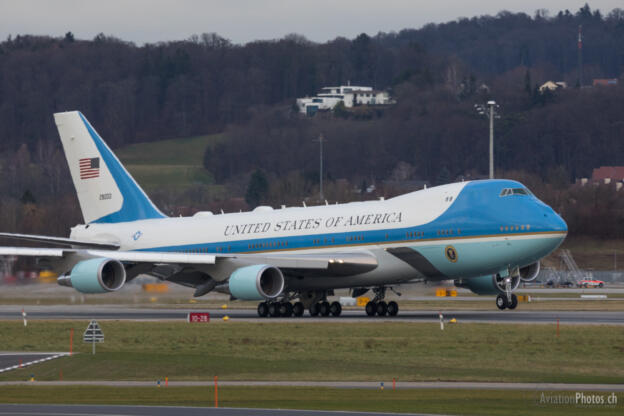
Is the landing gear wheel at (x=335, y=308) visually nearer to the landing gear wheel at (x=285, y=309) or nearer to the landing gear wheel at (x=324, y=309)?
the landing gear wheel at (x=324, y=309)

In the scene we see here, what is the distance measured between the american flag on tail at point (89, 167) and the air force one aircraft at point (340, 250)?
13.9ft

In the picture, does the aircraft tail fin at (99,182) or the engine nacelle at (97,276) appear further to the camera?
the aircraft tail fin at (99,182)

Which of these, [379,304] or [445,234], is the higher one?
[445,234]

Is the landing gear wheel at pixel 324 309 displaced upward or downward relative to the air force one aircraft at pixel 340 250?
downward

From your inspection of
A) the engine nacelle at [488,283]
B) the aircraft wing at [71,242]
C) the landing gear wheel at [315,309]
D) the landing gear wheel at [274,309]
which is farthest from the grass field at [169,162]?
the engine nacelle at [488,283]

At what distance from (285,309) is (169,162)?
135 m

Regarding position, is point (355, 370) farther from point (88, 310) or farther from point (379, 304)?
point (88, 310)

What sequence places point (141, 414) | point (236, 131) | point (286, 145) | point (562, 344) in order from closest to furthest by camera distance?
point (141, 414) < point (562, 344) < point (286, 145) < point (236, 131)

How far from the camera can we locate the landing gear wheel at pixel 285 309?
51281mm

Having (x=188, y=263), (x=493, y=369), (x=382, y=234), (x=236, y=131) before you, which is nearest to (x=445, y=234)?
(x=382, y=234)

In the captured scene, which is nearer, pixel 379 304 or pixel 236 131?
pixel 379 304

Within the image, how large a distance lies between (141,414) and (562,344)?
1733 cm

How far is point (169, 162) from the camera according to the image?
184250 millimetres

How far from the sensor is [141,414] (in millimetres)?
23547
